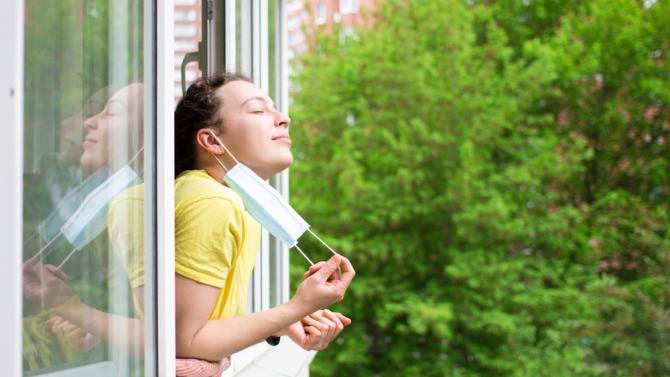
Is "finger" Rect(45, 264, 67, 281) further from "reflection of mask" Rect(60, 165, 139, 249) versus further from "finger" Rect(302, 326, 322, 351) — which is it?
"finger" Rect(302, 326, 322, 351)

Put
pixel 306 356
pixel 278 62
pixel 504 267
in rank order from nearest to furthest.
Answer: pixel 306 356
pixel 278 62
pixel 504 267

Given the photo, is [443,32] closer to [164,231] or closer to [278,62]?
[278,62]

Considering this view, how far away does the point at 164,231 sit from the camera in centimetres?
137

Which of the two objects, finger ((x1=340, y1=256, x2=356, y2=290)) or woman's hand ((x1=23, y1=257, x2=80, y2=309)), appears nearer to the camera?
woman's hand ((x1=23, y1=257, x2=80, y2=309))

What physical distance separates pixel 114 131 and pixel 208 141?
202mm

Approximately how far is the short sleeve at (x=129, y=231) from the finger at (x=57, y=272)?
0.44ft

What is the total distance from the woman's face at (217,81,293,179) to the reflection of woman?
165mm

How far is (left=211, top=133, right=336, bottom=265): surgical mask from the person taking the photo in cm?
143

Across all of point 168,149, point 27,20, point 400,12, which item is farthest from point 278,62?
point 400,12

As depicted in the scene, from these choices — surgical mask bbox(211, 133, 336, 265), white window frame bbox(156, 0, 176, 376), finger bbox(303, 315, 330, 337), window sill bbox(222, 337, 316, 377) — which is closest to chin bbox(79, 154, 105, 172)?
white window frame bbox(156, 0, 176, 376)

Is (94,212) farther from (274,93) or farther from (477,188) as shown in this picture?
(477,188)

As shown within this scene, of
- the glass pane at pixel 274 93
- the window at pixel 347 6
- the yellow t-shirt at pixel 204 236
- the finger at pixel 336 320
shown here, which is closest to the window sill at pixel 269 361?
the glass pane at pixel 274 93

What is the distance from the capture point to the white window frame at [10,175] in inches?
39.8

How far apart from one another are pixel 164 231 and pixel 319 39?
10.3m
